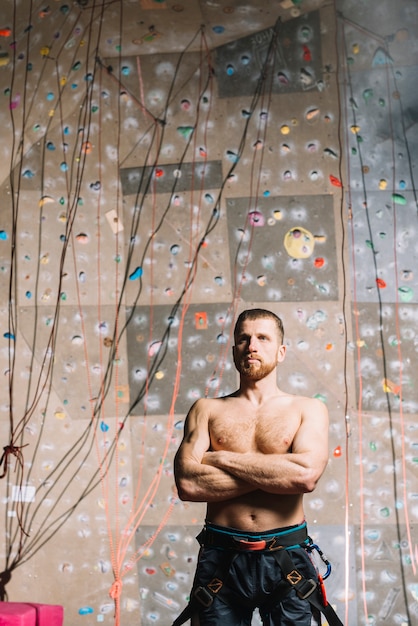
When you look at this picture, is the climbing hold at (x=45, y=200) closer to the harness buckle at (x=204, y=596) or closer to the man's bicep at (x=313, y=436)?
the man's bicep at (x=313, y=436)

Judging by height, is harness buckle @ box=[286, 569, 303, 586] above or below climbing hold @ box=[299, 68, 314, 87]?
below

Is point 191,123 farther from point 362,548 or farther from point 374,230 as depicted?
point 362,548

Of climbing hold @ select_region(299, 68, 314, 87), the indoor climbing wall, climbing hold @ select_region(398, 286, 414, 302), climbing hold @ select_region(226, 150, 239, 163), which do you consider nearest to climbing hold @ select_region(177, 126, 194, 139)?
the indoor climbing wall

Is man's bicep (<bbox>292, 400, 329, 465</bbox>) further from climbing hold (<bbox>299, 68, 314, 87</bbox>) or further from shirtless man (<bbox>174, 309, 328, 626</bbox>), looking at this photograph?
climbing hold (<bbox>299, 68, 314, 87</bbox>)

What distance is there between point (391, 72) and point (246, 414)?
96.9 inches

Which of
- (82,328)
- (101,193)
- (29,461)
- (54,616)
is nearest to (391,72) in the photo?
(101,193)

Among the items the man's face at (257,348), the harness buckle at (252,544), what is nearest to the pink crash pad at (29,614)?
the harness buckle at (252,544)

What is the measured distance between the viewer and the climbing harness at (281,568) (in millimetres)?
2676

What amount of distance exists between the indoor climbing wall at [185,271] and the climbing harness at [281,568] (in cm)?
150

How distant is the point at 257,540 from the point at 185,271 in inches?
79.1

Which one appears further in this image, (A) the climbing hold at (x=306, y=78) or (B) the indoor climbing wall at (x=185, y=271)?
(A) the climbing hold at (x=306, y=78)

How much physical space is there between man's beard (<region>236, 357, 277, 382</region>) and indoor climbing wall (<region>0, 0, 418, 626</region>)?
1.47 metres

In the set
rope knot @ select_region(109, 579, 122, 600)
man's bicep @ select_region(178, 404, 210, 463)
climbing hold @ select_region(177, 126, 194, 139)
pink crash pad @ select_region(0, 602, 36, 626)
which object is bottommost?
rope knot @ select_region(109, 579, 122, 600)

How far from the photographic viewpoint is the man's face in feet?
9.25
